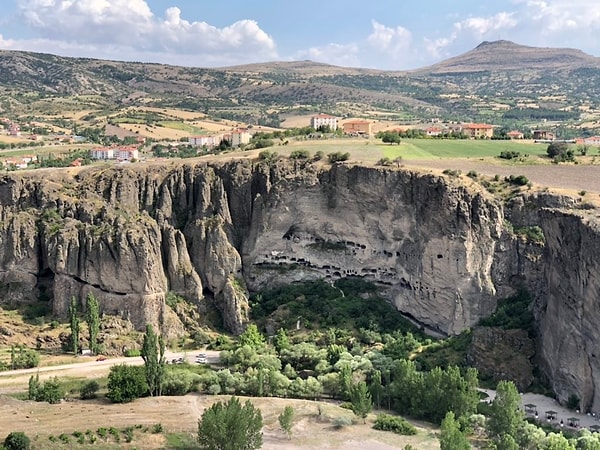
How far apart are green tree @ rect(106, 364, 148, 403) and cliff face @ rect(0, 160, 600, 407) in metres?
11.8

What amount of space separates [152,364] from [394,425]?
19.1m

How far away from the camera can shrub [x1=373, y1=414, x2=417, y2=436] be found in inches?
1875

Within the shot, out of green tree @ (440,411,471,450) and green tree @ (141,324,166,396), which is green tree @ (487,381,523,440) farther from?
green tree @ (141,324,166,396)

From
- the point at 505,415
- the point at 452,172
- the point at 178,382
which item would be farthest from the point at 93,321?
the point at 452,172

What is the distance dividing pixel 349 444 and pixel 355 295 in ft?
80.3

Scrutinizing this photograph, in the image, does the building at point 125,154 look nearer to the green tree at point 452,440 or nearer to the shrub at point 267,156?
the shrub at point 267,156

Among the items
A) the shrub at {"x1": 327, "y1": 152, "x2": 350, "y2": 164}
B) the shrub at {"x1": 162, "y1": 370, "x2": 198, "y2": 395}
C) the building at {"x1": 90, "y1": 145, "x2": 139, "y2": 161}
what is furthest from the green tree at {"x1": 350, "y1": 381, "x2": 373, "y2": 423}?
the building at {"x1": 90, "y1": 145, "x2": 139, "y2": 161}

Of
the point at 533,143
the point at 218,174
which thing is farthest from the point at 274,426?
the point at 533,143

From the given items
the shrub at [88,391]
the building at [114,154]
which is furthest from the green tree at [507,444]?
the building at [114,154]

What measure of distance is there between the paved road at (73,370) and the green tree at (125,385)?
16.0 ft

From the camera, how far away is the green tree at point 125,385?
171ft

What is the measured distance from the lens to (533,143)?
95625 mm

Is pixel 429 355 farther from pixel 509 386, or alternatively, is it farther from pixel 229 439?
pixel 229 439

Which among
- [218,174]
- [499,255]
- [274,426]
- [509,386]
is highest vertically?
[218,174]
